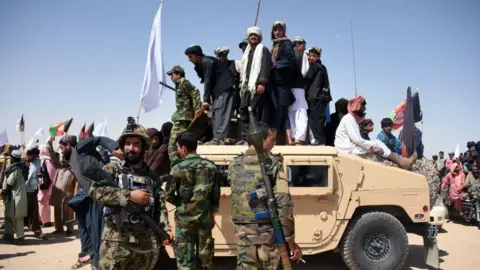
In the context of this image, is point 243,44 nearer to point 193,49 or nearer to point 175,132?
point 193,49

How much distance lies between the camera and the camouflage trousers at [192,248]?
11.5 ft

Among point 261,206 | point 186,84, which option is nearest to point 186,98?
point 186,84

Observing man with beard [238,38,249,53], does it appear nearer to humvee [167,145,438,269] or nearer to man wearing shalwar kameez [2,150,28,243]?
humvee [167,145,438,269]

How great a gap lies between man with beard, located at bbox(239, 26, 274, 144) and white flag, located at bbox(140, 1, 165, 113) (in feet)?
8.32

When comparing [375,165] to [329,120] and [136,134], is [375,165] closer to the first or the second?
[329,120]

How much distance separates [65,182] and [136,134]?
17.9 ft

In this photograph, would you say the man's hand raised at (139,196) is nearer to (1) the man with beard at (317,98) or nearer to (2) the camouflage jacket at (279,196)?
(2) the camouflage jacket at (279,196)

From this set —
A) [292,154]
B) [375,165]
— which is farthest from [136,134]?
[375,165]

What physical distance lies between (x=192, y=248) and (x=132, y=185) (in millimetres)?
1171

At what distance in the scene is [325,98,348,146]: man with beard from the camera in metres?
6.06

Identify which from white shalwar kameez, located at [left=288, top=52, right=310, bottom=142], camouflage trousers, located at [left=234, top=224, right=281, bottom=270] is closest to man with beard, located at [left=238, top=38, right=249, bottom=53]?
white shalwar kameez, located at [left=288, top=52, right=310, bottom=142]

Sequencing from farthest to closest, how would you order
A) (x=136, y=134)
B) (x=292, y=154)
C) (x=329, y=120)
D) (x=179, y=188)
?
(x=329, y=120) < (x=292, y=154) < (x=179, y=188) < (x=136, y=134)

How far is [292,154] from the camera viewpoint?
14.5 ft

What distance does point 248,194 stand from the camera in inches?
125
